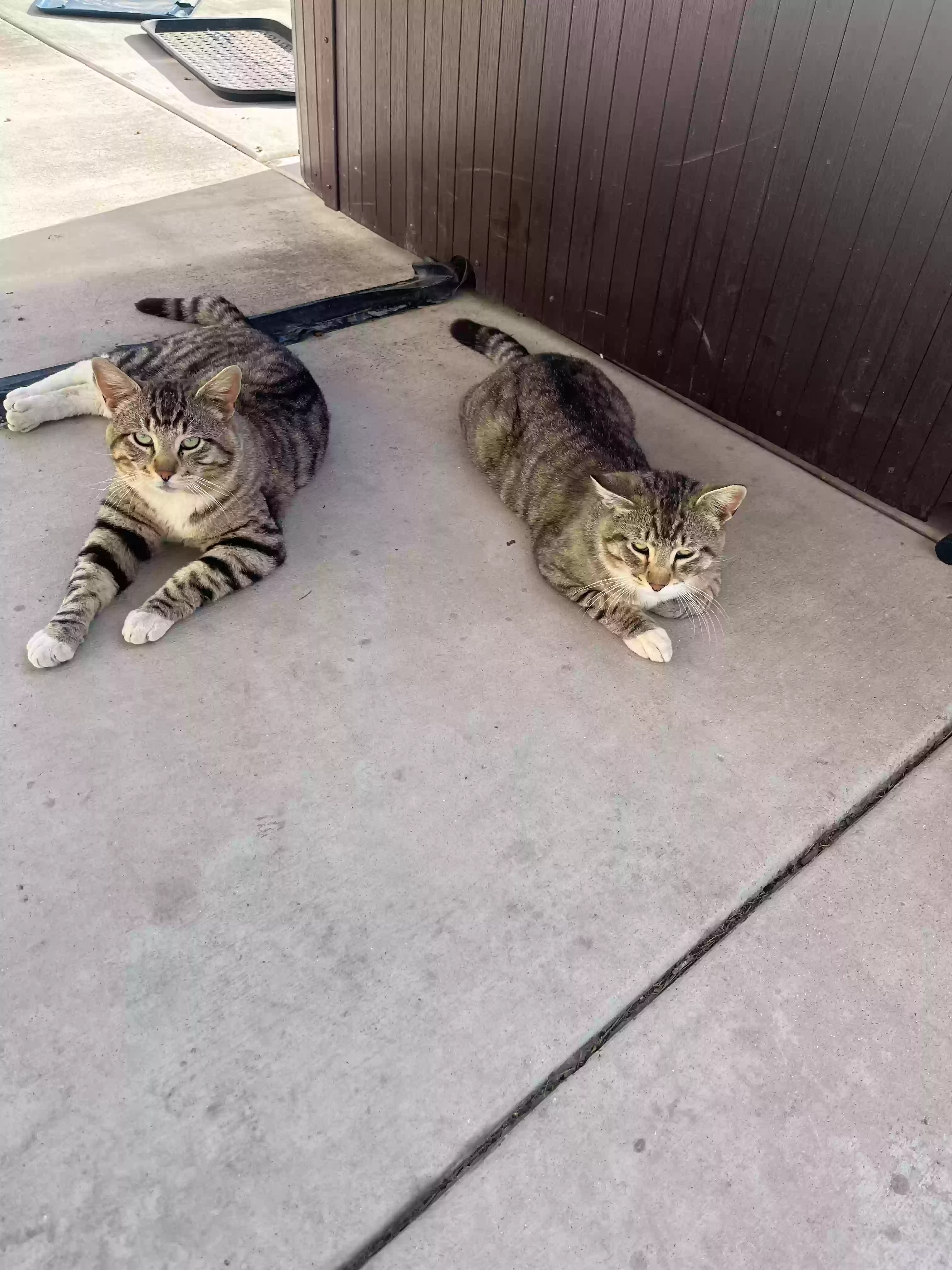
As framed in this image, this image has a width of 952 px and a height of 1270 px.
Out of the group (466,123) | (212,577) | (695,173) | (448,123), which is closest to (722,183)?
(695,173)

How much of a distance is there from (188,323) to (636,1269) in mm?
4296

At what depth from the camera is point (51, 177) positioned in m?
5.93

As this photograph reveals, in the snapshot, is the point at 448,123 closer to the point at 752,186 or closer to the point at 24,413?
the point at 752,186

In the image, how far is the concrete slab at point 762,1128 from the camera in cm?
186

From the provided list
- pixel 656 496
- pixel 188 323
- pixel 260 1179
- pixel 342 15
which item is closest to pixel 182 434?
pixel 656 496

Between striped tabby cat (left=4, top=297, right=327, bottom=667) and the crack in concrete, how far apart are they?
184cm

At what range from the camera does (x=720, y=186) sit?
13.0ft

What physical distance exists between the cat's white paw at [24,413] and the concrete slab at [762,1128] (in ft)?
10.8

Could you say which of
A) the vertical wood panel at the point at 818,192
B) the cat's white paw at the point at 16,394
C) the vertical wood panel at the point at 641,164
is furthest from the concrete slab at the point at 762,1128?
the cat's white paw at the point at 16,394

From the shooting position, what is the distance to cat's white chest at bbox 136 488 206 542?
3109 millimetres

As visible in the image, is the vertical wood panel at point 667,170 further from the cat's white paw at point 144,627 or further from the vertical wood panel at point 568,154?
the cat's white paw at point 144,627

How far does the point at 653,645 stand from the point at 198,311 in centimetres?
281

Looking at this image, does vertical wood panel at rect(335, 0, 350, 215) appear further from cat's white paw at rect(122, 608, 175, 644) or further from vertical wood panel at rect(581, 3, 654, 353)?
cat's white paw at rect(122, 608, 175, 644)

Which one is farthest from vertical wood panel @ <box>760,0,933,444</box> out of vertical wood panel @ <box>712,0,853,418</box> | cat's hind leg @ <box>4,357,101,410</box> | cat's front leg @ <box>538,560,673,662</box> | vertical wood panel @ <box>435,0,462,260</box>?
cat's hind leg @ <box>4,357,101,410</box>
